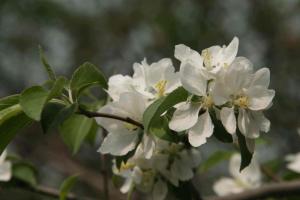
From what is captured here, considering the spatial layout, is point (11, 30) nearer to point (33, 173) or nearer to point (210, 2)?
point (210, 2)

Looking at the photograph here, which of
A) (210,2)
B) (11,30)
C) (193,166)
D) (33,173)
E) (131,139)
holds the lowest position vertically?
(11,30)

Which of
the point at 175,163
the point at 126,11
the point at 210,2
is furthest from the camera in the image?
the point at 126,11

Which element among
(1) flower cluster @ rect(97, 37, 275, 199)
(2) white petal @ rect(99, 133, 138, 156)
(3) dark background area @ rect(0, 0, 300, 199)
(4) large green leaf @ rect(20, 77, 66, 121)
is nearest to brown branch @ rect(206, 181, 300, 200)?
(1) flower cluster @ rect(97, 37, 275, 199)

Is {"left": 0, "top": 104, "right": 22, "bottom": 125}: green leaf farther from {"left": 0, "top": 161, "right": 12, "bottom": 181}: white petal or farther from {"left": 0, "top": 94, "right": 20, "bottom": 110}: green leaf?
{"left": 0, "top": 161, "right": 12, "bottom": 181}: white petal

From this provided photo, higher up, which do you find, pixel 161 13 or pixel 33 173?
pixel 33 173

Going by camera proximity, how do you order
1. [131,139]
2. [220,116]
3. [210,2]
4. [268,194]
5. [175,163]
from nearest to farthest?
1. [220,116]
2. [131,139]
3. [175,163]
4. [268,194]
5. [210,2]

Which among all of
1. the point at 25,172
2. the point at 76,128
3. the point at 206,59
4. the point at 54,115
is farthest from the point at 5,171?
the point at 206,59

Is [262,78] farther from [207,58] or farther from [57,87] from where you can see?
[57,87]

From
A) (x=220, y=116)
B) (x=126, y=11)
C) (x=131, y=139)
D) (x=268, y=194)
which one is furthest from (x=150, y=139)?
(x=126, y=11)
